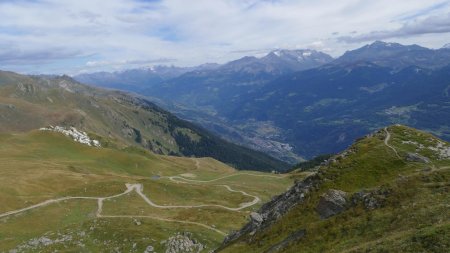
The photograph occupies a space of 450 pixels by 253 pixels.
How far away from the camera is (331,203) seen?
50.1m

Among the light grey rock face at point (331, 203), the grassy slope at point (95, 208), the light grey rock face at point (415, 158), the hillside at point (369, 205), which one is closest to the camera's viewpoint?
the hillside at point (369, 205)

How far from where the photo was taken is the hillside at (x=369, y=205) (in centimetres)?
3775

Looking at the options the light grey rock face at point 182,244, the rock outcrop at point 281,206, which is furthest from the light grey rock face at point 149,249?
the rock outcrop at point 281,206

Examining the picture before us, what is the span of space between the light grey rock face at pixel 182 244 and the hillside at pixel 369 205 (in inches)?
758

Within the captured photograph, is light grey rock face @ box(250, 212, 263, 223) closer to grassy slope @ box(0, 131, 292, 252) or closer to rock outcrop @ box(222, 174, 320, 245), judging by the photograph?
rock outcrop @ box(222, 174, 320, 245)

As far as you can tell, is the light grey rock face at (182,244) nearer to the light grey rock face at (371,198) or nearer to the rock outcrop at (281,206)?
the rock outcrop at (281,206)

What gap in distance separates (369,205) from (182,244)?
4702 centimetres

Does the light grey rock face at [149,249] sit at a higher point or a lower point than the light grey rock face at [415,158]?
lower

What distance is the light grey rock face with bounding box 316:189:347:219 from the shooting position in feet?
162

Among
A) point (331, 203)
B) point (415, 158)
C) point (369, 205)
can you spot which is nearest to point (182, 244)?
point (331, 203)

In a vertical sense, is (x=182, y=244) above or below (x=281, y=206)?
below

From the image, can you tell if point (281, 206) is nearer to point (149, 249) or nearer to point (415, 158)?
point (415, 158)

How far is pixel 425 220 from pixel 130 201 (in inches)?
3730

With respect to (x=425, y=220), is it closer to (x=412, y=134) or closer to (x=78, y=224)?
(x=412, y=134)
